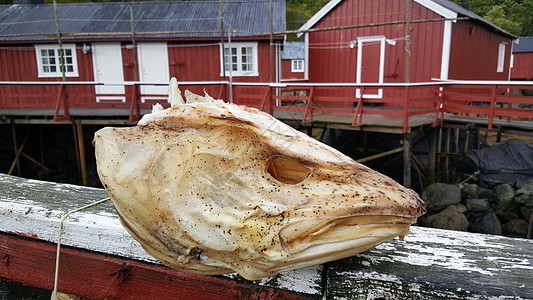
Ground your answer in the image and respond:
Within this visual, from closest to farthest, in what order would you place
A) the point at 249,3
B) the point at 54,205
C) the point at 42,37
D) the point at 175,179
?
the point at 175,179 < the point at 54,205 < the point at 42,37 < the point at 249,3

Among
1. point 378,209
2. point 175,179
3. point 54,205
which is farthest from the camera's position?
point 54,205

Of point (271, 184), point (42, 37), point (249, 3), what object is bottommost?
point (271, 184)

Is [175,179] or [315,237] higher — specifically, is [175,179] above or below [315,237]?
above

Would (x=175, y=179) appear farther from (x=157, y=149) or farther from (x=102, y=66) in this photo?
(x=102, y=66)

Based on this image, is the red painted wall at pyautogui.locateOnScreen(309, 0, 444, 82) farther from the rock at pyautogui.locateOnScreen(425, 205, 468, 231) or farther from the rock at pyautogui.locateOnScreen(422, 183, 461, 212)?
the rock at pyautogui.locateOnScreen(425, 205, 468, 231)

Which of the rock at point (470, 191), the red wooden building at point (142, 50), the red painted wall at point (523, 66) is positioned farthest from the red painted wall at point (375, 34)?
the red painted wall at point (523, 66)

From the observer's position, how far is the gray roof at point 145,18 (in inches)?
685

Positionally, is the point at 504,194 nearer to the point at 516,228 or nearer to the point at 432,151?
the point at 516,228

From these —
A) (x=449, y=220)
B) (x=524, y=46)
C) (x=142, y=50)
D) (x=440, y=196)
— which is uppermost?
(x=524, y=46)

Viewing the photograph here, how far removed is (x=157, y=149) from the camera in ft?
4.06

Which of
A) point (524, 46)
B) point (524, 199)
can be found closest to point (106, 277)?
point (524, 199)

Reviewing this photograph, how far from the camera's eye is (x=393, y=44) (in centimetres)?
1512

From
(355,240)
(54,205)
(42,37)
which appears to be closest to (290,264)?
(355,240)

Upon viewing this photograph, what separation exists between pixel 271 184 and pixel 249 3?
19306 millimetres
